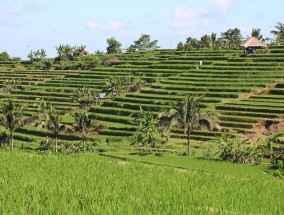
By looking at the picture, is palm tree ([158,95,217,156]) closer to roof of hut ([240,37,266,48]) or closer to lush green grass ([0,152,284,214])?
lush green grass ([0,152,284,214])

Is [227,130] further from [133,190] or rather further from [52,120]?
[133,190]

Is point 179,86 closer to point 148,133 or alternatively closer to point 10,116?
point 148,133

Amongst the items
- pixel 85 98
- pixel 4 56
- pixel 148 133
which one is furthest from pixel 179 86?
pixel 4 56

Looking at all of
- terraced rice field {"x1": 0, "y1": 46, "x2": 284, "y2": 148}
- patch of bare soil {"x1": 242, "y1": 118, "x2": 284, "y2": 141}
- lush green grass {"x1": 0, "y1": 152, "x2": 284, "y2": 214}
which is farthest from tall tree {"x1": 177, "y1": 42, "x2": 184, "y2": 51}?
lush green grass {"x1": 0, "y1": 152, "x2": 284, "y2": 214}

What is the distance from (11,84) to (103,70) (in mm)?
12009

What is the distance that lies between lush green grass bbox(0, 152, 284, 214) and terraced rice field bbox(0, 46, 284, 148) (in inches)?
690

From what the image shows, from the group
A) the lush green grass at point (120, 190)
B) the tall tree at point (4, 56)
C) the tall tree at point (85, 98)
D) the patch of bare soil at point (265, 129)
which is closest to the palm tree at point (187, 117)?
the patch of bare soil at point (265, 129)

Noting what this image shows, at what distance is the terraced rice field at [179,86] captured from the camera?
40.6 metres

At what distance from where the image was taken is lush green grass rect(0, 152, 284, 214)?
42.7ft

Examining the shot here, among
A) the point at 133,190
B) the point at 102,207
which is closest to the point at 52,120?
the point at 133,190

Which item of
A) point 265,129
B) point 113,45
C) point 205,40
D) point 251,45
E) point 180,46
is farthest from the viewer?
point 113,45

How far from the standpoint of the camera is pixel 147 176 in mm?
18875

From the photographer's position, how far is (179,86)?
51156 mm

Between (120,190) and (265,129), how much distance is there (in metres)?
23.2
